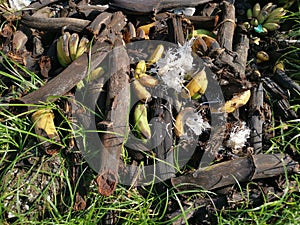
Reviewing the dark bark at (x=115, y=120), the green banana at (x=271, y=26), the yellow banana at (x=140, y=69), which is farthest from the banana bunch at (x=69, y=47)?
the green banana at (x=271, y=26)

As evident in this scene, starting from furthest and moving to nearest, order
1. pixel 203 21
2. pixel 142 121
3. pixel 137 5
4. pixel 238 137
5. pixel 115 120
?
pixel 203 21 → pixel 137 5 → pixel 238 137 → pixel 142 121 → pixel 115 120

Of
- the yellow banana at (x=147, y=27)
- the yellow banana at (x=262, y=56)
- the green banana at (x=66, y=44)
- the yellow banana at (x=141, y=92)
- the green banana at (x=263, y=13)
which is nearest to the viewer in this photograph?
the yellow banana at (x=141, y=92)

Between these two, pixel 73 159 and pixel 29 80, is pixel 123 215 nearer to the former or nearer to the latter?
pixel 73 159

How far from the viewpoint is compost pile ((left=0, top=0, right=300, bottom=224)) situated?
113 inches

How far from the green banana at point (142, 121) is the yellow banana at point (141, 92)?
5 cm

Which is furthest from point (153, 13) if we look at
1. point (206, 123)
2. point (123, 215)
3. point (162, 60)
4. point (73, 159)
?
point (123, 215)

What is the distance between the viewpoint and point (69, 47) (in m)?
3.05

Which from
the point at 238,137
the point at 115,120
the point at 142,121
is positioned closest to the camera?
the point at 115,120

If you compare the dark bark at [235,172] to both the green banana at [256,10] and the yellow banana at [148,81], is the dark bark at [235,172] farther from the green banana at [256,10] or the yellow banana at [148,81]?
the green banana at [256,10]

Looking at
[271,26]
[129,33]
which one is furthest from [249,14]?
[129,33]

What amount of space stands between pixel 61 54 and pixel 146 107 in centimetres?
69

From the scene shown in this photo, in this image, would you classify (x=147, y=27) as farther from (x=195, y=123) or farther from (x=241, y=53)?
(x=195, y=123)

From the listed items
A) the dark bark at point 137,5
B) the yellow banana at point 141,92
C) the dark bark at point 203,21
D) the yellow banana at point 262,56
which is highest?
the dark bark at point 137,5

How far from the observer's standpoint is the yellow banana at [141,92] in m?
2.94
